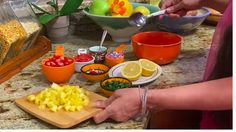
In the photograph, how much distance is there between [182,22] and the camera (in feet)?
4.81

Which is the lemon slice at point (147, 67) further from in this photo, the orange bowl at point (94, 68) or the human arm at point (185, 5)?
the human arm at point (185, 5)

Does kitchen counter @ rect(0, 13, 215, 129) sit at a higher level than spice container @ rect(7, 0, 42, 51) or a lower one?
lower

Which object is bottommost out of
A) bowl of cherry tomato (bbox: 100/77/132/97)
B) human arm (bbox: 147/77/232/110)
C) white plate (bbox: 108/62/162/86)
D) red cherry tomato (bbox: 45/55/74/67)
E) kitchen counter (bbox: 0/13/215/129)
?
kitchen counter (bbox: 0/13/215/129)

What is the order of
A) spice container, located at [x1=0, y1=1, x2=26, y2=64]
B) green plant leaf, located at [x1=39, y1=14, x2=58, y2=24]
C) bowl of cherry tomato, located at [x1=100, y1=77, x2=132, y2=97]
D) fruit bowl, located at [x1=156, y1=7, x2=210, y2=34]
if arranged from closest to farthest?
bowl of cherry tomato, located at [x1=100, y1=77, x2=132, y2=97] → spice container, located at [x1=0, y1=1, x2=26, y2=64] → green plant leaf, located at [x1=39, y1=14, x2=58, y2=24] → fruit bowl, located at [x1=156, y1=7, x2=210, y2=34]

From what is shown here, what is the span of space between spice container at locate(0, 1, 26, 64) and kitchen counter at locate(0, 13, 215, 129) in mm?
85

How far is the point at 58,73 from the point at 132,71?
234 mm

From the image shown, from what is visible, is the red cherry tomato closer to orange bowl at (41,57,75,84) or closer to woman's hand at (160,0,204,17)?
orange bowl at (41,57,75,84)

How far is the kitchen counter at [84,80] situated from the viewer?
0.92 meters

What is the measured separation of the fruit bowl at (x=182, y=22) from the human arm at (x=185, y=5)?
10 centimetres

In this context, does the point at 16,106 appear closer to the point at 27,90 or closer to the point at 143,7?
the point at 27,90

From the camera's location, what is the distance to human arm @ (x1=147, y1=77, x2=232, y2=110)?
772 mm

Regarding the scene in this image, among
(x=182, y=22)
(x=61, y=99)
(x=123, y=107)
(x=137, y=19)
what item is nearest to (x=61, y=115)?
(x=61, y=99)

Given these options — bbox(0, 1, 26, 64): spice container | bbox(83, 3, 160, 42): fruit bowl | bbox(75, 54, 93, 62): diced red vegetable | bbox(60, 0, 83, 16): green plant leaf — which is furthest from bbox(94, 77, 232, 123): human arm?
bbox(60, 0, 83, 16): green plant leaf

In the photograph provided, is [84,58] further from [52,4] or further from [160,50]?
[52,4]
